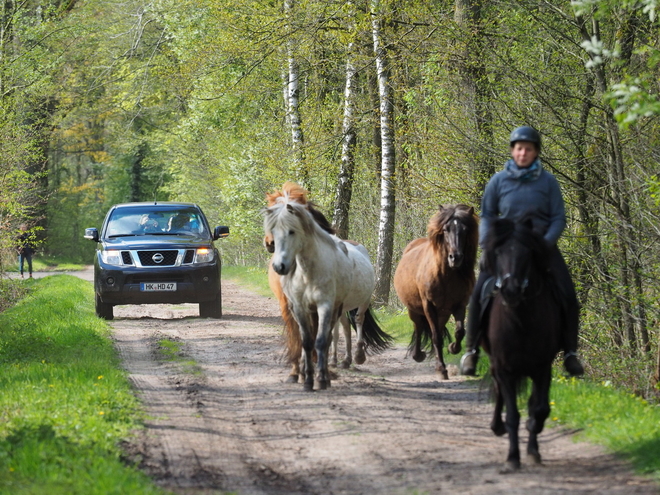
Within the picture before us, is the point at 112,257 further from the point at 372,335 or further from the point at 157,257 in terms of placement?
the point at 372,335

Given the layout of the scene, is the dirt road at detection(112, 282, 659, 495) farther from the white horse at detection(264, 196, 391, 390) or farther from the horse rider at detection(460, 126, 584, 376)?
A: the horse rider at detection(460, 126, 584, 376)

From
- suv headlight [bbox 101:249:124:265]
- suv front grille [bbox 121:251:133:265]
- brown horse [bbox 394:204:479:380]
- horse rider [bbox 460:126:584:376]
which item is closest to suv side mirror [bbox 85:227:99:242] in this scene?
suv headlight [bbox 101:249:124:265]

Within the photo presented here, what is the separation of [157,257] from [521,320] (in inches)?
450

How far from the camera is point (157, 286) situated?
53.5 feet

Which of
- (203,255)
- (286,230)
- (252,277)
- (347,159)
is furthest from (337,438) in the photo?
(252,277)

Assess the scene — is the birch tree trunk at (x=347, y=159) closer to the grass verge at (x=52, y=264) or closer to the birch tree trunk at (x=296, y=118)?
the birch tree trunk at (x=296, y=118)

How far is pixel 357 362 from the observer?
11250mm

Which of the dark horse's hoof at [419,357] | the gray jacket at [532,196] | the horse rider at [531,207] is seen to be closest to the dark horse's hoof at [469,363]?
the horse rider at [531,207]

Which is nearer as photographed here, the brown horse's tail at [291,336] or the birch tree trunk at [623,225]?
the brown horse's tail at [291,336]

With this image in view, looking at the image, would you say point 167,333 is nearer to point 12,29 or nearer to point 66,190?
point 12,29

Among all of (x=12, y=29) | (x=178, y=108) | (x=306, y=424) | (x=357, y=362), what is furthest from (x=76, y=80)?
(x=306, y=424)

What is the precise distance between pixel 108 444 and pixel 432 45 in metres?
9.52

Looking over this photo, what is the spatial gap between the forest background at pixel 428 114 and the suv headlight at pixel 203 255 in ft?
11.5

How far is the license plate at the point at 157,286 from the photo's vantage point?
16.2 metres
